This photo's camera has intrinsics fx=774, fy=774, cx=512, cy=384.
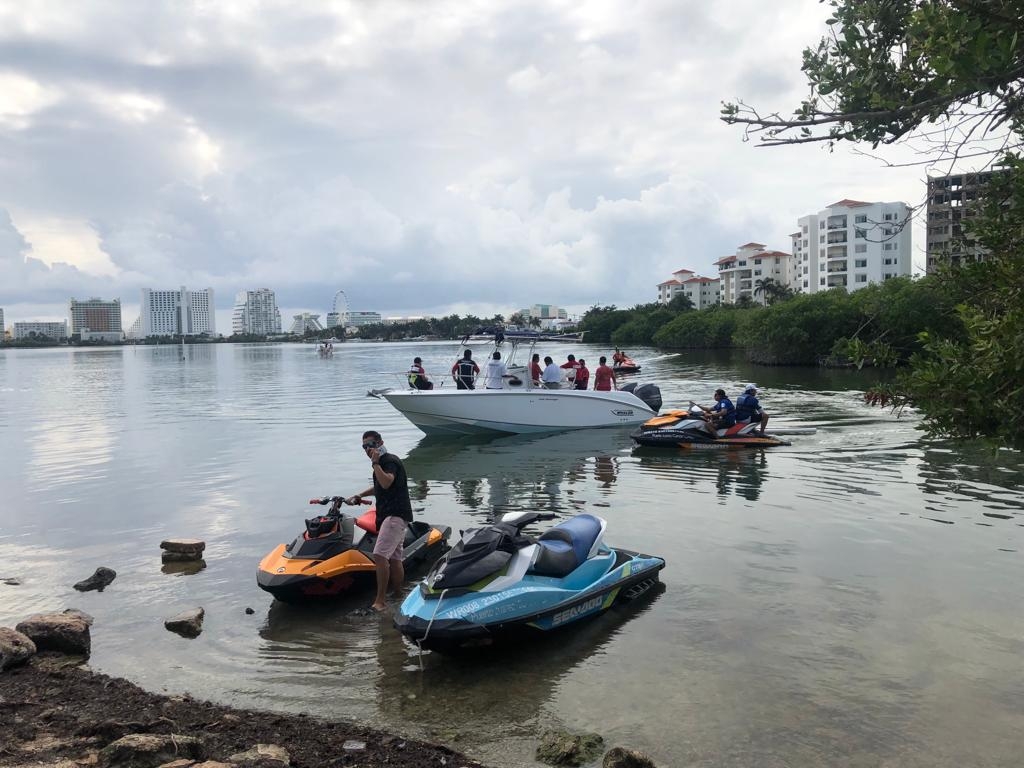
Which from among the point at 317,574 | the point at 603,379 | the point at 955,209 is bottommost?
the point at 317,574

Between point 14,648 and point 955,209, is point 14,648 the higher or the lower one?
Answer: the lower one

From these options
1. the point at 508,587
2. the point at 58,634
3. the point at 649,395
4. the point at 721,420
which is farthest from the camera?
the point at 649,395

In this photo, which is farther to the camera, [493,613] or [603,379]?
[603,379]

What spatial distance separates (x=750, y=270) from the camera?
136 metres

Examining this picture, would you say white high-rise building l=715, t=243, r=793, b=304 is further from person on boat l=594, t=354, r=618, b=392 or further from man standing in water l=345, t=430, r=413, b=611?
man standing in water l=345, t=430, r=413, b=611

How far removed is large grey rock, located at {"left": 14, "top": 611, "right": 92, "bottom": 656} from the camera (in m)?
7.34

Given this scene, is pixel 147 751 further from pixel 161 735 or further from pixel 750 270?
pixel 750 270

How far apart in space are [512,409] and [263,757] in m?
15.8

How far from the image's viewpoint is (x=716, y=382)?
4291 centimetres

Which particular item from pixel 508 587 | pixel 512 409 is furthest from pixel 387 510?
pixel 512 409

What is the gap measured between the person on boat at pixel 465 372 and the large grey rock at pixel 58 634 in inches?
543

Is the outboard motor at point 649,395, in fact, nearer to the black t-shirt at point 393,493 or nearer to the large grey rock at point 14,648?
the black t-shirt at point 393,493

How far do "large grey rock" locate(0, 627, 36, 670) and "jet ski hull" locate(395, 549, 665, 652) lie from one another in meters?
3.37

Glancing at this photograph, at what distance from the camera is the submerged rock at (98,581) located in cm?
926
